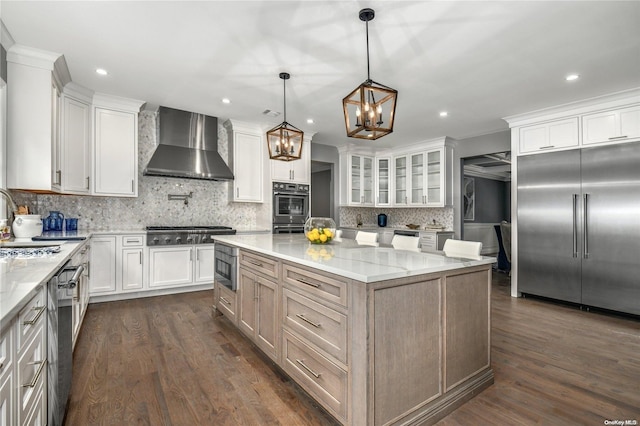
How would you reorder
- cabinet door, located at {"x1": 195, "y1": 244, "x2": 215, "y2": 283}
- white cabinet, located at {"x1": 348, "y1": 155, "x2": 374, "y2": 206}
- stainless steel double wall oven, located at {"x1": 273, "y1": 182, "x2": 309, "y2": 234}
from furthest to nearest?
white cabinet, located at {"x1": 348, "y1": 155, "x2": 374, "y2": 206} < stainless steel double wall oven, located at {"x1": 273, "y1": 182, "x2": 309, "y2": 234} < cabinet door, located at {"x1": 195, "y1": 244, "x2": 215, "y2": 283}

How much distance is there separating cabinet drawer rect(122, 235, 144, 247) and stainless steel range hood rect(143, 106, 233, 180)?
891 mm

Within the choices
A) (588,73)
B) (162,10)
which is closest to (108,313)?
(162,10)

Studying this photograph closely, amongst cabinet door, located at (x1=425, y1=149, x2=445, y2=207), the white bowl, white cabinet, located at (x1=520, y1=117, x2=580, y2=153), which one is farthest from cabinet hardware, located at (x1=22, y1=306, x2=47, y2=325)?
cabinet door, located at (x1=425, y1=149, x2=445, y2=207)

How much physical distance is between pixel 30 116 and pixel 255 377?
325 centimetres

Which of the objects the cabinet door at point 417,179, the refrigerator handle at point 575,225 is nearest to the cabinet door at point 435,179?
the cabinet door at point 417,179

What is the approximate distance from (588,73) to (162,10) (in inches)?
160

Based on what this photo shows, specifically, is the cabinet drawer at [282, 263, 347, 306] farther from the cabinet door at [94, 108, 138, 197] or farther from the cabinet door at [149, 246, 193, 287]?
the cabinet door at [94, 108, 138, 197]

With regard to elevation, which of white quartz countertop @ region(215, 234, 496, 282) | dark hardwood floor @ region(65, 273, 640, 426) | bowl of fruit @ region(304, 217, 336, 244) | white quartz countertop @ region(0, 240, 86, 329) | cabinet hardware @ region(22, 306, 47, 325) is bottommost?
dark hardwood floor @ region(65, 273, 640, 426)

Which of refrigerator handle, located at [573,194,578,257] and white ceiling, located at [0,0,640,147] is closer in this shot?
white ceiling, located at [0,0,640,147]

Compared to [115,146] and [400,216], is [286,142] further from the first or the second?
[400,216]

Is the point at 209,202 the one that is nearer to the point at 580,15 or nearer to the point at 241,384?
the point at 241,384

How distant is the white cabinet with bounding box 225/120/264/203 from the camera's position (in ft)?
16.6

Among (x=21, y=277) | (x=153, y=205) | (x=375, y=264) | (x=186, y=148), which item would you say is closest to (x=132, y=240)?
(x=153, y=205)

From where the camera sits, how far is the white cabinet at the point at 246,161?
5.07 m
